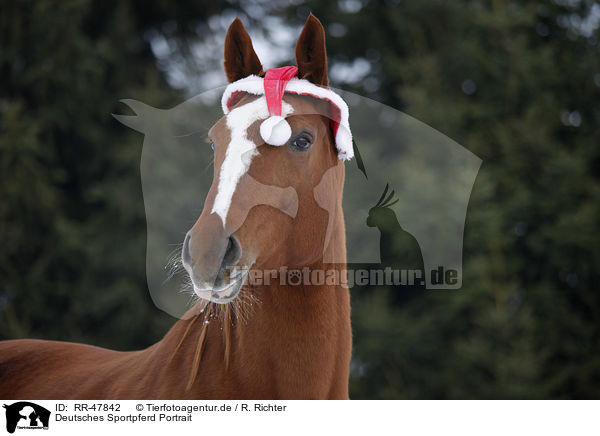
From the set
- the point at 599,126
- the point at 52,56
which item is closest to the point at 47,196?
the point at 52,56

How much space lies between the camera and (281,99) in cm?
177

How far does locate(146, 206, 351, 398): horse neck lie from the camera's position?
181cm

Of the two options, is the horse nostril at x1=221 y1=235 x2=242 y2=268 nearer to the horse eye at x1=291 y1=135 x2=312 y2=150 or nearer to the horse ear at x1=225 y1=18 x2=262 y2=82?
the horse eye at x1=291 y1=135 x2=312 y2=150

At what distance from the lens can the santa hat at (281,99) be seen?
1.71m

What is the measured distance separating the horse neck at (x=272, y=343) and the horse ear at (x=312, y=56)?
0.65 metres

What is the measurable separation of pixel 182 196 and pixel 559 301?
508 cm

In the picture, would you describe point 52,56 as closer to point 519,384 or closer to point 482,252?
point 482,252

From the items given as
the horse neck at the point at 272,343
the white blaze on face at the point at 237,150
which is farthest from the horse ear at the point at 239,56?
the horse neck at the point at 272,343

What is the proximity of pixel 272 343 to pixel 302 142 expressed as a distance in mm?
722

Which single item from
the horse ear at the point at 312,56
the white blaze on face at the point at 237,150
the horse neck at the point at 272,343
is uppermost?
the horse ear at the point at 312,56

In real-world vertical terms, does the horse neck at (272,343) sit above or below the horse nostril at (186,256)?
below

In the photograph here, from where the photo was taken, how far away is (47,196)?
7.20 meters
